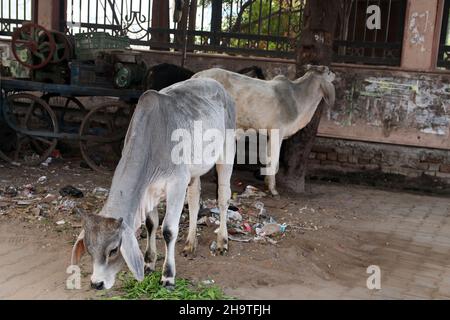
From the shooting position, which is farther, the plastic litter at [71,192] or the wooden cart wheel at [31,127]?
the wooden cart wheel at [31,127]

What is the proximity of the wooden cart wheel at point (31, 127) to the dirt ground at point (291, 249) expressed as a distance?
0.37 metres

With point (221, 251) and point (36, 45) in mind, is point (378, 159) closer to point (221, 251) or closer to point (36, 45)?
point (221, 251)

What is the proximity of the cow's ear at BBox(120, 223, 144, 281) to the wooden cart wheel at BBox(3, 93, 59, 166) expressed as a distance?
177 inches

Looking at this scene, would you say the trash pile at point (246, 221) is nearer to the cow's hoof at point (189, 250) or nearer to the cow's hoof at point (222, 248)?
the cow's hoof at point (222, 248)

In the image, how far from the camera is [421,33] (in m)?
8.60

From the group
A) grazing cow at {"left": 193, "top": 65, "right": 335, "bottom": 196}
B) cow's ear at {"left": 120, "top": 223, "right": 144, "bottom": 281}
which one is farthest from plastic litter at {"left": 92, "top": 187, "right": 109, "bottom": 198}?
cow's ear at {"left": 120, "top": 223, "right": 144, "bottom": 281}

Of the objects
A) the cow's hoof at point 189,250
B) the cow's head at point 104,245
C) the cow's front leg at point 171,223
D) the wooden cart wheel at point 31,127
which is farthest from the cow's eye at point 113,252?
the wooden cart wheel at point 31,127

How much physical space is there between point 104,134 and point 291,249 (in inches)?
146

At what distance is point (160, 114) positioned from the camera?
4.53m

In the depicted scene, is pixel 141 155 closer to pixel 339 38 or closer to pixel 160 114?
pixel 160 114

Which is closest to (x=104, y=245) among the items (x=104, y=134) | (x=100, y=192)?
(x=100, y=192)

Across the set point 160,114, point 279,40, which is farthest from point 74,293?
point 279,40

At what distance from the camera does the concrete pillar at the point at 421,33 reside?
8.54 meters

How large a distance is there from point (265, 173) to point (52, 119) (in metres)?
2.92
